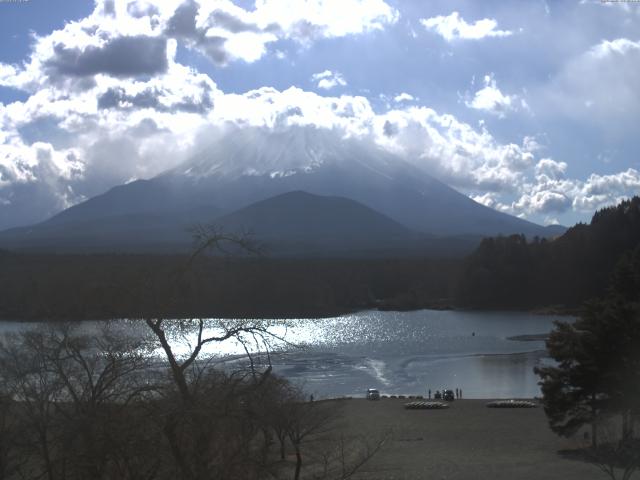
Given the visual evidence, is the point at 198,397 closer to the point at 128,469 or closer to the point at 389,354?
the point at 128,469

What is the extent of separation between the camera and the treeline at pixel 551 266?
63.5 meters

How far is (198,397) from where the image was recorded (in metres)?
4.81

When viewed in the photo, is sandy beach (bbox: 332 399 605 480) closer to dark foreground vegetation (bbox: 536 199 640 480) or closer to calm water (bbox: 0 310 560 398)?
dark foreground vegetation (bbox: 536 199 640 480)

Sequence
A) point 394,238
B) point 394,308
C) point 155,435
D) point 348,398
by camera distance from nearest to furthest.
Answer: point 155,435
point 348,398
point 394,308
point 394,238

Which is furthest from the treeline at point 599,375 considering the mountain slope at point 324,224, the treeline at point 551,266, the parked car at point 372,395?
the mountain slope at point 324,224

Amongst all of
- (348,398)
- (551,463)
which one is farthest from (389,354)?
(551,463)

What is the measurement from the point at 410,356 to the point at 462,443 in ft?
56.7

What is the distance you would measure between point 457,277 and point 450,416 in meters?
51.4

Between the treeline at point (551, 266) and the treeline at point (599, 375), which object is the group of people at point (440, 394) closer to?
the treeline at point (599, 375)

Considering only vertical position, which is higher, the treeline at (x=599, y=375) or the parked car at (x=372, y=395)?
the treeline at (x=599, y=375)

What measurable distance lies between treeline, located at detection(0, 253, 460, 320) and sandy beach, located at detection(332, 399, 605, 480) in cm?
425

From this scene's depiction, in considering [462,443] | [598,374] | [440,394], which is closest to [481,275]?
[440,394]

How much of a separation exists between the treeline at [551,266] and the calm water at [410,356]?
38.7 ft

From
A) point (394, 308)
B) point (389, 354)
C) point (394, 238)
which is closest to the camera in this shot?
point (389, 354)
